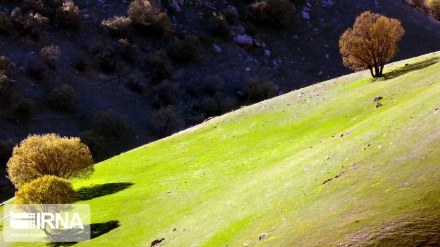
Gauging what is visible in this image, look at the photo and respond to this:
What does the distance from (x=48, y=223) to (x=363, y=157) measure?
23.6m

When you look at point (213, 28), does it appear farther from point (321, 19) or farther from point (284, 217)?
point (284, 217)

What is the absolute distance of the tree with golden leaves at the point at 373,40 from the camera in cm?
4759

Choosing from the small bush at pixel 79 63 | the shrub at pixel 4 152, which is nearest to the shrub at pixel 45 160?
the shrub at pixel 4 152

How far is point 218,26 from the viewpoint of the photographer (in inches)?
4390

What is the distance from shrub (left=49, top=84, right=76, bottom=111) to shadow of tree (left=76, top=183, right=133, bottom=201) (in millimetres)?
40514

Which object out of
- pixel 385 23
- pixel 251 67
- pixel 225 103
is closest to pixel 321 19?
pixel 251 67

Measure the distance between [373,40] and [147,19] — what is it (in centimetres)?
6746

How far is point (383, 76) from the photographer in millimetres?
48219

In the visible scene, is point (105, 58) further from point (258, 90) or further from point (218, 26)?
point (258, 90)

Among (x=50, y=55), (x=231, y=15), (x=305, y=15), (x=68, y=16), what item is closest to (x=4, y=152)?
(x=50, y=55)

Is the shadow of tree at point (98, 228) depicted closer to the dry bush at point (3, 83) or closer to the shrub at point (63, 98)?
the shrub at point (63, 98)

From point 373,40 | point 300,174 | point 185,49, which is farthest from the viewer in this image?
point 185,49

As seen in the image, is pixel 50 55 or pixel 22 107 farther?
pixel 50 55

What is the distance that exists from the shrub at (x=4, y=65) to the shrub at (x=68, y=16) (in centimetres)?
1671
